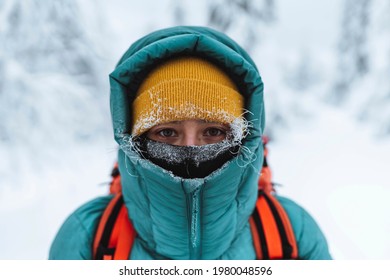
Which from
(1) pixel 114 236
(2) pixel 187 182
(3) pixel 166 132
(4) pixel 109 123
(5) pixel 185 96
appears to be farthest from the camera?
(4) pixel 109 123

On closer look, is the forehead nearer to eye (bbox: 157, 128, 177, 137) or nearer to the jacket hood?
eye (bbox: 157, 128, 177, 137)

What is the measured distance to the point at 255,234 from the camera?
1896 millimetres

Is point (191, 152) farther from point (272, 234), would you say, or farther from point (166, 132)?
point (272, 234)

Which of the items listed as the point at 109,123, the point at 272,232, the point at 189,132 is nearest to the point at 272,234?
the point at 272,232

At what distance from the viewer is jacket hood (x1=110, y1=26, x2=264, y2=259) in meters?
1.61

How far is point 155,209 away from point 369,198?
5125 millimetres

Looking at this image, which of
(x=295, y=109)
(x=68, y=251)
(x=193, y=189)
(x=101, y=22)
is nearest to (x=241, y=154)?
(x=193, y=189)

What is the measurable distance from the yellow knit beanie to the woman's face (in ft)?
0.19

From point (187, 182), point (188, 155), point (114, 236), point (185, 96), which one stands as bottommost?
point (114, 236)

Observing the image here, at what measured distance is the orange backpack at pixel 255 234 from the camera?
1.78 meters

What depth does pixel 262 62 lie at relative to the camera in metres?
9.23

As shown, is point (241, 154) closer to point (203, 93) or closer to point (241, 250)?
point (203, 93)

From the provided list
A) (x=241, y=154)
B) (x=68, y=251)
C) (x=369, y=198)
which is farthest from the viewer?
(x=369, y=198)

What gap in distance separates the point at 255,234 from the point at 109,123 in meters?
7.42
